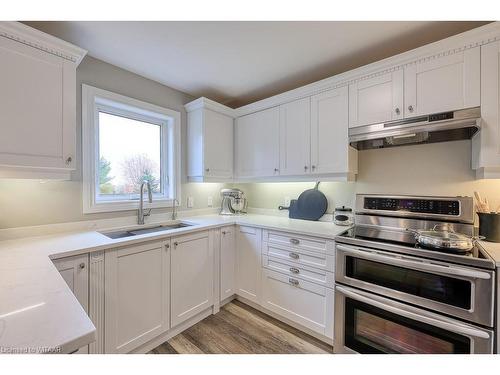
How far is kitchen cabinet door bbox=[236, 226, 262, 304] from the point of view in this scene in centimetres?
216

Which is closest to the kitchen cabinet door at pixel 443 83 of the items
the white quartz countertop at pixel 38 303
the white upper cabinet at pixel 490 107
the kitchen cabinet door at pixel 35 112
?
the white upper cabinet at pixel 490 107

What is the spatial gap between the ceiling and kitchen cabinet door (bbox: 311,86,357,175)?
1.10 ft

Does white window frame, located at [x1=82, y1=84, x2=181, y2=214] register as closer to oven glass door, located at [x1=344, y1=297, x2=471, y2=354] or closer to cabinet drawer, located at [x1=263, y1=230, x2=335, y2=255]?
cabinet drawer, located at [x1=263, y1=230, x2=335, y2=255]

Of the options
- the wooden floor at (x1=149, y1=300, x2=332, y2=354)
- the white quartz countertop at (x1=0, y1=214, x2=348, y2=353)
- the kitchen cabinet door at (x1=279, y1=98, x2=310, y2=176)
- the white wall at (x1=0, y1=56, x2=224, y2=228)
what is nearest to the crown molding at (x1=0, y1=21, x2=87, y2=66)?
the white wall at (x1=0, y1=56, x2=224, y2=228)

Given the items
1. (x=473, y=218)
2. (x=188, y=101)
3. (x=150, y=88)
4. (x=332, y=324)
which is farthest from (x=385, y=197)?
(x=150, y=88)

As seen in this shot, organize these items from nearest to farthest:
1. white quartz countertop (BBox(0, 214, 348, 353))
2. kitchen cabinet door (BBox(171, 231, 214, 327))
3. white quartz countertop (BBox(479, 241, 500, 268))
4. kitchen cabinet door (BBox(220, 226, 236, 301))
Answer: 1. white quartz countertop (BBox(0, 214, 348, 353))
2. white quartz countertop (BBox(479, 241, 500, 268))
3. kitchen cabinet door (BBox(171, 231, 214, 327))
4. kitchen cabinet door (BBox(220, 226, 236, 301))

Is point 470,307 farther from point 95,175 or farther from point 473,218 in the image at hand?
point 95,175

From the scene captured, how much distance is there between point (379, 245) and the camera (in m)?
1.46

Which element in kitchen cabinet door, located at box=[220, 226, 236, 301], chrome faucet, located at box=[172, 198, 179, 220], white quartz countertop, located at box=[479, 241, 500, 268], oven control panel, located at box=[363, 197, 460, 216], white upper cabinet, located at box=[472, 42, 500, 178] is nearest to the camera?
white quartz countertop, located at box=[479, 241, 500, 268]

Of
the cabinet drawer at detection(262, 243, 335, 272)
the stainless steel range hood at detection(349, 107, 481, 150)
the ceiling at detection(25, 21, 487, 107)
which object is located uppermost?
the ceiling at detection(25, 21, 487, 107)

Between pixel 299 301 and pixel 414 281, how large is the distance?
0.88 m

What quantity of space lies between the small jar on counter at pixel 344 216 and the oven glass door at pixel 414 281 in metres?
0.57
